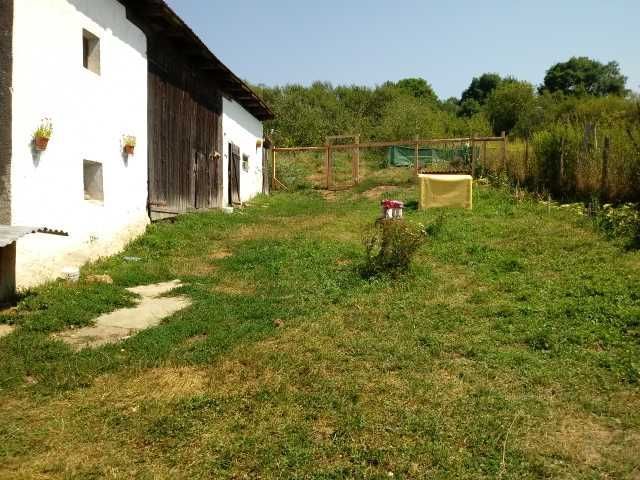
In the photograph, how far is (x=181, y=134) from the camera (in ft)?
36.8

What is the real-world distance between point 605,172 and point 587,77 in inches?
1613

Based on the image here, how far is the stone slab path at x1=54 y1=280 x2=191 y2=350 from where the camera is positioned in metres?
4.84

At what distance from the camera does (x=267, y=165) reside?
63.9 feet

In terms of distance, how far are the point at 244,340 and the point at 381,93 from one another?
102 ft

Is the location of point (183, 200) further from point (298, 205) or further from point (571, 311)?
point (571, 311)

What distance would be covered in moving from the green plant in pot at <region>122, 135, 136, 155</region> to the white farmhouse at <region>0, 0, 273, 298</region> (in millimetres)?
38

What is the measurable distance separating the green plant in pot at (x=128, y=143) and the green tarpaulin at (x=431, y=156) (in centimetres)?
1101

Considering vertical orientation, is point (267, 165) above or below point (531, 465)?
above

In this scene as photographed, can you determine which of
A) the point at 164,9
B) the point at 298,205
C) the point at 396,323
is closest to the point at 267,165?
the point at 298,205

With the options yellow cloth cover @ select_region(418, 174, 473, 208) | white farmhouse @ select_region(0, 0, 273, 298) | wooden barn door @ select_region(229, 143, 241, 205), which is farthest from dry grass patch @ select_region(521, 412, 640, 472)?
wooden barn door @ select_region(229, 143, 241, 205)

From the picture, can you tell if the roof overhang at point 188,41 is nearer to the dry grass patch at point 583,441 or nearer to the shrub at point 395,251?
the shrub at point 395,251

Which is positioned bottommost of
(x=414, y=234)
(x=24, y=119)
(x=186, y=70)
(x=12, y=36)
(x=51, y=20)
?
(x=414, y=234)

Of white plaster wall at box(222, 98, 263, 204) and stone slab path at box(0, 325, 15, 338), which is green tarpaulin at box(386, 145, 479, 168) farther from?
stone slab path at box(0, 325, 15, 338)

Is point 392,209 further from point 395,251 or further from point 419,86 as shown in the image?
point 419,86
